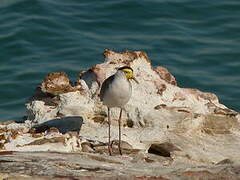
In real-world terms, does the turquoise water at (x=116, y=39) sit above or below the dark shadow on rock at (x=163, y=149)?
below

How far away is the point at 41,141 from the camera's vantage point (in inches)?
428

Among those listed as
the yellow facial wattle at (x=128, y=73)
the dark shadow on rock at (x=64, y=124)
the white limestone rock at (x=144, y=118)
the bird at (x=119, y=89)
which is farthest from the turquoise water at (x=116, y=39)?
the yellow facial wattle at (x=128, y=73)

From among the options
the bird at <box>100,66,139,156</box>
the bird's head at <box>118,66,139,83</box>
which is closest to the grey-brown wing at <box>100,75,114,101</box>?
the bird at <box>100,66,139,156</box>

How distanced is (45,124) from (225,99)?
9956mm

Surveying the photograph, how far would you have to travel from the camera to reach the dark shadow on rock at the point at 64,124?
11828mm

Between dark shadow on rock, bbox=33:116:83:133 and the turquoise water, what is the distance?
25.2 feet

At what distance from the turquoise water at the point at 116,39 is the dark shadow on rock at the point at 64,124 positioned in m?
7.69

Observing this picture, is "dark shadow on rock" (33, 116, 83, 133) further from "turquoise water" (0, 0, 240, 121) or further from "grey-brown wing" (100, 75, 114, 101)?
"turquoise water" (0, 0, 240, 121)

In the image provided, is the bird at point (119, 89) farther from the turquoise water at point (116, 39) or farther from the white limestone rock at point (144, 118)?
the turquoise water at point (116, 39)

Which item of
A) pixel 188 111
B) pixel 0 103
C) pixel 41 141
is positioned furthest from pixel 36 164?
pixel 0 103

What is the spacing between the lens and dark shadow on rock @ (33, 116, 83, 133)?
11.8 metres

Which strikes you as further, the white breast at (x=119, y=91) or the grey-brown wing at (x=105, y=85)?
the grey-brown wing at (x=105, y=85)

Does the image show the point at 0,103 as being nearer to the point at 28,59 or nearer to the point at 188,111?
the point at 28,59

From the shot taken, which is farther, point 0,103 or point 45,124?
point 0,103
